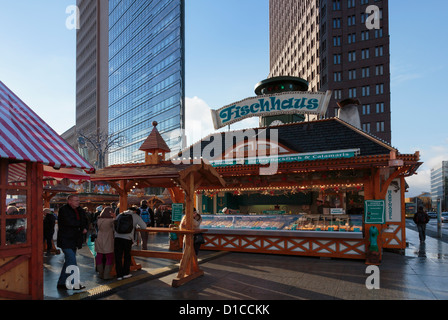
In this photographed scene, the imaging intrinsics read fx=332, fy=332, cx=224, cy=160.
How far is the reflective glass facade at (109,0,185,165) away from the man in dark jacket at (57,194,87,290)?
4895 cm

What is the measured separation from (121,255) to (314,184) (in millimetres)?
6908

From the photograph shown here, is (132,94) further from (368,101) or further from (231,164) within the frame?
(231,164)

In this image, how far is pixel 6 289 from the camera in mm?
5098

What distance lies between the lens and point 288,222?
1123cm

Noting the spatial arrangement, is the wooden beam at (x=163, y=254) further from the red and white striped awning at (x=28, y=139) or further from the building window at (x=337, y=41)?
the building window at (x=337, y=41)

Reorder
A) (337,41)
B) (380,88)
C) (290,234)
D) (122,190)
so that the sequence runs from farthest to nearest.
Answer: (337,41), (380,88), (290,234), (122,190)

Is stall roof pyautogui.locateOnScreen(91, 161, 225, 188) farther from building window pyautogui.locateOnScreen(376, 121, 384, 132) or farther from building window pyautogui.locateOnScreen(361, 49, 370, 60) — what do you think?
building window pyautogui.locateOnScreen(361, 49, 370, 60)

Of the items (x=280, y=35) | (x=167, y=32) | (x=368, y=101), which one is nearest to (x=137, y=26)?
(x=167, y=32)

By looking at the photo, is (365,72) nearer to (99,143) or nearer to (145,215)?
(99,143)

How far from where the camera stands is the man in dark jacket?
6578 mm

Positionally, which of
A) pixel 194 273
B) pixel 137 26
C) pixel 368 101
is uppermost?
pixel 137 26

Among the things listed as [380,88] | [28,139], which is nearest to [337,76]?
[380,88]

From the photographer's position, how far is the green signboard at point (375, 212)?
388 inches

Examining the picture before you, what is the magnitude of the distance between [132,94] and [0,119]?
76609mm
